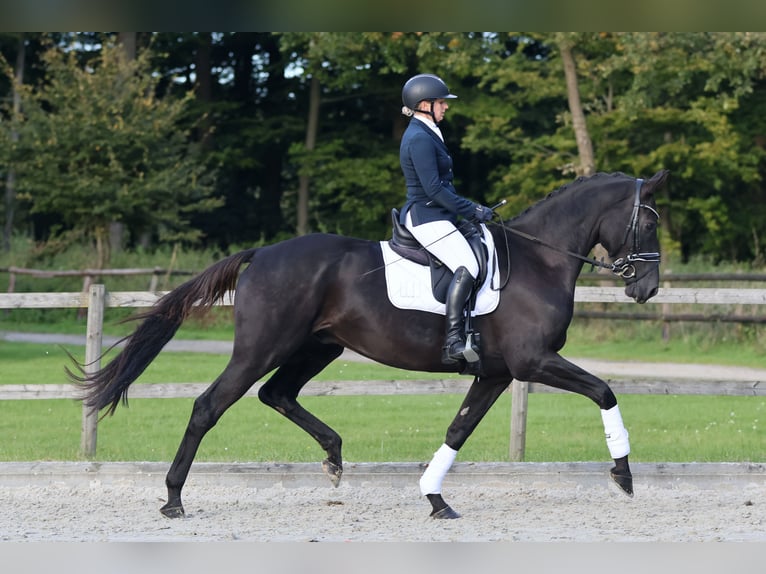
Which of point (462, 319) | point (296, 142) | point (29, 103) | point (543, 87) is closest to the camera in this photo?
point (462, 319)

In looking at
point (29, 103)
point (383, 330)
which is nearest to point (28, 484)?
point (383, 330)

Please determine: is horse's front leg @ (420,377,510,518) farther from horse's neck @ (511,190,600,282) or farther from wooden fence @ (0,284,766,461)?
wooden fence @ (0,284,766,461)

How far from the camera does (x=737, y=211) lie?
2969cm

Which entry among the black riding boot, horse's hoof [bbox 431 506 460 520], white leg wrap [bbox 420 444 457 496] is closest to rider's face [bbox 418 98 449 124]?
the black riding boot

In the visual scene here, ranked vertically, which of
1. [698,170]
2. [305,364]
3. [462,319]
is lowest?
[305,364]

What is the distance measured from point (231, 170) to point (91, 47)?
6.01 metres

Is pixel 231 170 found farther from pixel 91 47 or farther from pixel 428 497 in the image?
pixel 428 497

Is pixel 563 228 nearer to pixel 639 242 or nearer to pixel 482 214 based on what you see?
pixel 639 242

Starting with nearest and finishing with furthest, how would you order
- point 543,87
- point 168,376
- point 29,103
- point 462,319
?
1. point 462,319
2. point 168,376
3. point 29,103
4. point 543,87

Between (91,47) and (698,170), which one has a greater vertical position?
(91,47)

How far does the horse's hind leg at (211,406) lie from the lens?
7.07 metres

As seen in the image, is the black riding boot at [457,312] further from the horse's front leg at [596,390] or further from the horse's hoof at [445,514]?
the horse's hoof at [445,514]

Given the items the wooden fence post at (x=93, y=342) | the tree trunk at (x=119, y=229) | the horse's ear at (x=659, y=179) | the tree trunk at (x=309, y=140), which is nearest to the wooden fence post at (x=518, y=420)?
the horse's ear at (x=659, y=179)

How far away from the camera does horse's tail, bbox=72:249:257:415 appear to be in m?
7.43
